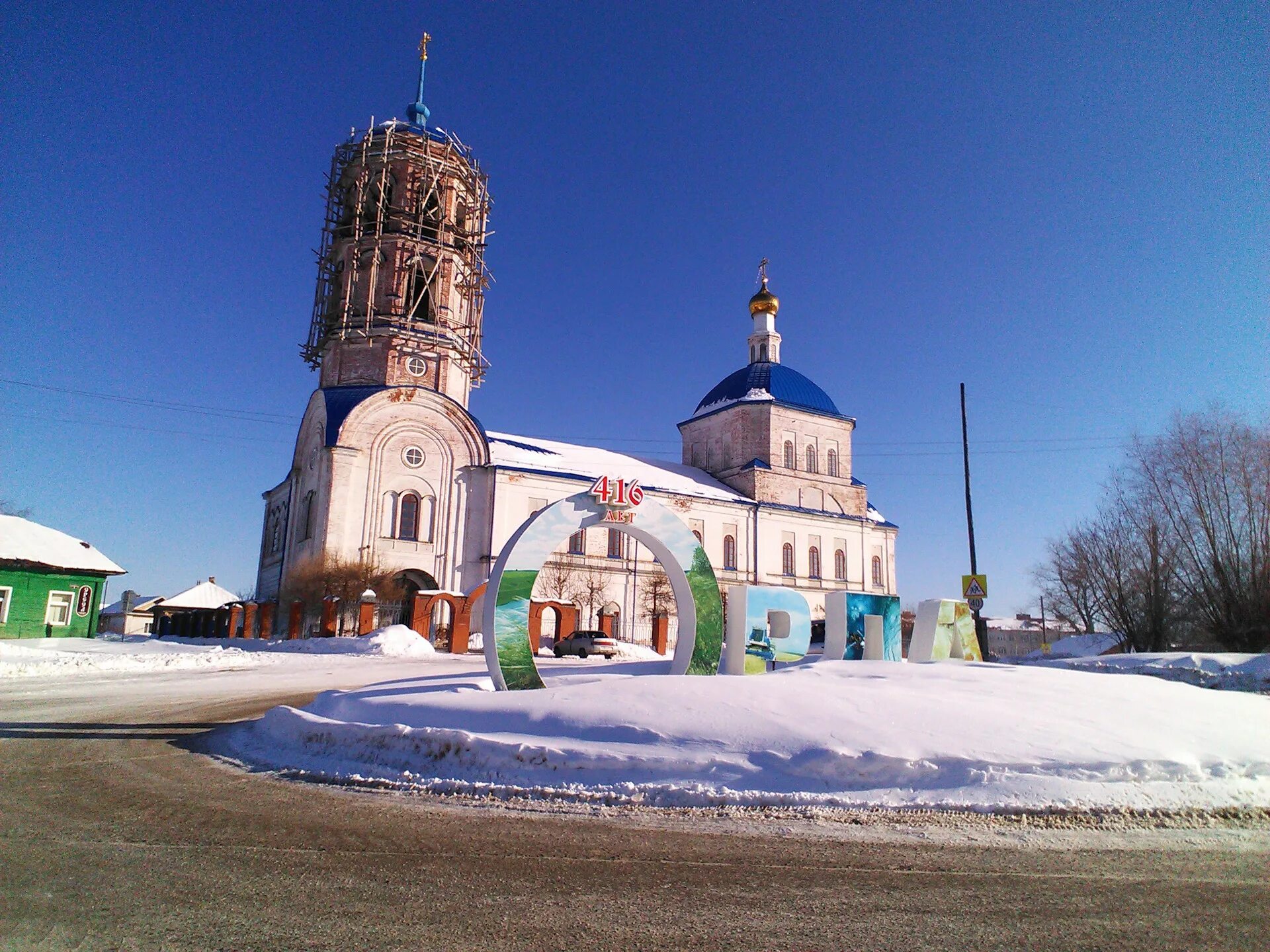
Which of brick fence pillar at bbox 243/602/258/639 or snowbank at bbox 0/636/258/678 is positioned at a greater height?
brick fence pillar at bbox 243/602/258/639

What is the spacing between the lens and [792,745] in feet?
23.0

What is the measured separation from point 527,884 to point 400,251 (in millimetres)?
36205

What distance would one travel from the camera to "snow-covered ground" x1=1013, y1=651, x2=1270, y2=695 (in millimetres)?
16938

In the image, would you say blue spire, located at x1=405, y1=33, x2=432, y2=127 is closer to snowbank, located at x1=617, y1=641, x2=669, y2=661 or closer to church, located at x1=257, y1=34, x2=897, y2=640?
church, located at x1=257, y1=34, x2=897, y2=640

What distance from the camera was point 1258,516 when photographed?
24453 mm

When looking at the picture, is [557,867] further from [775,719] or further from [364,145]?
[364,145]

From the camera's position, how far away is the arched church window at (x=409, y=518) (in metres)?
34.3

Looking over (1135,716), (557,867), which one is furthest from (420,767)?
(1135,716)

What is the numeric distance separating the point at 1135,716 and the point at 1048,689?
A: 1555mm

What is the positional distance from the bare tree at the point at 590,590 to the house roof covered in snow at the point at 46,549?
1850 centimetres

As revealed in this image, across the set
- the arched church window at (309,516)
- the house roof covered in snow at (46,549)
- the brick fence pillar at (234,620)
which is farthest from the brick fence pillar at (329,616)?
the house roof covered in snow at (46,549)

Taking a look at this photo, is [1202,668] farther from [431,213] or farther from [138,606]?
[138,606]

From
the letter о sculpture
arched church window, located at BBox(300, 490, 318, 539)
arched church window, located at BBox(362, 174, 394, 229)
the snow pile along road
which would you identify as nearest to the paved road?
the snow pile along road

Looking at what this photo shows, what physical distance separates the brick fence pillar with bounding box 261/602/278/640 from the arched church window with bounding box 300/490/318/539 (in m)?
3.23
